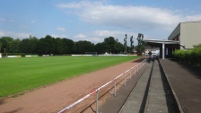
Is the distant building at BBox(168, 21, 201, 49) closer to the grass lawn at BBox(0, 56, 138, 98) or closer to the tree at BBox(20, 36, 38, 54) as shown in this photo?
the grass lawn at BBox(0, 56, 138, 98)

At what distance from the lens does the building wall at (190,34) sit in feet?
190

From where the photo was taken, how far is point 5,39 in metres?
160

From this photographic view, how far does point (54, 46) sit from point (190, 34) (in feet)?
296

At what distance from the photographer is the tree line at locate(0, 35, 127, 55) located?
136m

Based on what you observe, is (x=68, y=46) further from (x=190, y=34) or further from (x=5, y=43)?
(x=190, y=34)

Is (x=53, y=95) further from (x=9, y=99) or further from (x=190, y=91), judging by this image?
(x=190, y=91)

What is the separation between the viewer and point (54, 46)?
13738cm

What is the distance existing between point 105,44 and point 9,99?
151735 mm

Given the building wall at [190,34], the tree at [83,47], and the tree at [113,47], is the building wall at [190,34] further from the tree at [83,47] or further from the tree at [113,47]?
the tree at [83,47]

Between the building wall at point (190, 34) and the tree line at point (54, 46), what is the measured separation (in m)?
88.1

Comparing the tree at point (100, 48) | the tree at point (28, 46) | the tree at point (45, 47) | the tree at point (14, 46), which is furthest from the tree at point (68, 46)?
the tree at point (14, 46)

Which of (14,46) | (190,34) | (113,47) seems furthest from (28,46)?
(190,34)

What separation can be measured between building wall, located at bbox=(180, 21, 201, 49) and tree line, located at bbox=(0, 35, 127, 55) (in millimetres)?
88090

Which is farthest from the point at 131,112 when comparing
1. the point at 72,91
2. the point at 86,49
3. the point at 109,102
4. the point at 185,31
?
the point at 86,49
